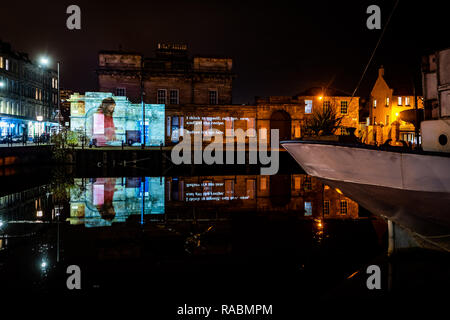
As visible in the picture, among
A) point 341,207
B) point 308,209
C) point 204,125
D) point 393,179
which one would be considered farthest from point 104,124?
point 393,179

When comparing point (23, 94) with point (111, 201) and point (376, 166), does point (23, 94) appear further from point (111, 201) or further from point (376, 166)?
point (376, 166)

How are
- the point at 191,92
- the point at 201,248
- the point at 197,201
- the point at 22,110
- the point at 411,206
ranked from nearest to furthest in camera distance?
the point at 411,206
the point at 201,248
the point at 197,201
the point at 191,92
the point at 22,110

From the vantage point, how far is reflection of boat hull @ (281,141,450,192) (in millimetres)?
4508

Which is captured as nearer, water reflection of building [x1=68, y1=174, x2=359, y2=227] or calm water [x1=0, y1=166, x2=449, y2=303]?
calm water [x1=0, y1=166, x2=449, y2=303]

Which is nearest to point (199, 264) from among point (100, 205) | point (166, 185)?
point (100, 205)

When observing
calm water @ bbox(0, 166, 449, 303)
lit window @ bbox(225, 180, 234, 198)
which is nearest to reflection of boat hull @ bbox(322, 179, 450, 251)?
calm water @ bbox(0, 166, 449, 303)

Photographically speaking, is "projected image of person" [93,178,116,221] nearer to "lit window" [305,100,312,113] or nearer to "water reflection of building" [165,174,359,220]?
"water reflection of building" [165,174,359,220]

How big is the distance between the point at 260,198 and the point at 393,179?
9624mm

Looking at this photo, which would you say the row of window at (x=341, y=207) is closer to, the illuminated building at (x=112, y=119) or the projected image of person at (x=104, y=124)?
the illuminated building at (x=112, y=119)

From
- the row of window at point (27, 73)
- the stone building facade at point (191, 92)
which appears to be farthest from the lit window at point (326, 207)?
the row of window at point (27, 73)

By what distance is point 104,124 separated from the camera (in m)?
35.0

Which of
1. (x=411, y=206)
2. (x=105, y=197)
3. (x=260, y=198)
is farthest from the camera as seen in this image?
(x=260, y=198)

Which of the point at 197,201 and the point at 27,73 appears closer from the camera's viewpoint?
the point at 197,201

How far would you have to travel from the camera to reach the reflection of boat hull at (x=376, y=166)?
4.51 m
